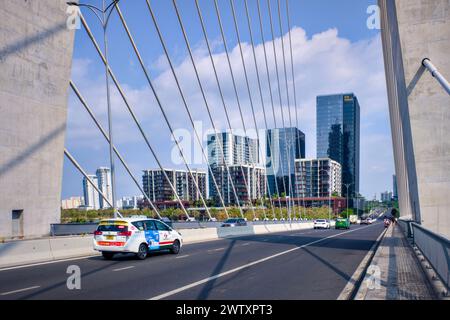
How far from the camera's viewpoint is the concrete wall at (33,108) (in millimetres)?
21094

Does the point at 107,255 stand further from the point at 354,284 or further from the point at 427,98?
the point at 427,98

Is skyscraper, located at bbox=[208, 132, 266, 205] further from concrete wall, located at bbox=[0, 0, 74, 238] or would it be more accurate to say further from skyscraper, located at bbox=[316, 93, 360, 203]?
concrete wall, located at bbox=[0, 0, 74, 238]

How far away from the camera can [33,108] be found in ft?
A: 74.4

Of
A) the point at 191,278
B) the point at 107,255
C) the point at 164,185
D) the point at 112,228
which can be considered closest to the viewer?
the point at 191,278

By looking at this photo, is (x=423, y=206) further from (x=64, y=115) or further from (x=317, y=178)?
(x=317, y=178)

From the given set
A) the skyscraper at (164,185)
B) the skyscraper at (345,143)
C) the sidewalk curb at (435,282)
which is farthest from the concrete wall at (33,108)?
the skyscraper at (345,143)

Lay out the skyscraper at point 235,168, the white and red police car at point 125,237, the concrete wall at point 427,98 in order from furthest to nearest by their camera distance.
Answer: the skyscraper at point 235,168, the concrete wall at point 427,98, the white and red police car at point 125,237

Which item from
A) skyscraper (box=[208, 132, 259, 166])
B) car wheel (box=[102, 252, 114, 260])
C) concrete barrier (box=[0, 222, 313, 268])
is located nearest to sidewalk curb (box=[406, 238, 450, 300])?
car wheel (box=[102, 252, 114, 260])

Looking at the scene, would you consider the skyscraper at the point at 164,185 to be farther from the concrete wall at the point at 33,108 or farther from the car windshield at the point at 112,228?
the car windshield at the point at 112,228

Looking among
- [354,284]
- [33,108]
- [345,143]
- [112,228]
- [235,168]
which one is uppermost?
[345,143]

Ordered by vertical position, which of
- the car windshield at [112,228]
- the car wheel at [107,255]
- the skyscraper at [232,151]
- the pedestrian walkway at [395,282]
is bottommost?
the pedestrian walkway at [395,282]

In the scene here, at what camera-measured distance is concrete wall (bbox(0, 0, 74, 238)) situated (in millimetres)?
21094

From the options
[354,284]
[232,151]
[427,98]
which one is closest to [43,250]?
[354,284]

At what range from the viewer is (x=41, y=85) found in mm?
23094
